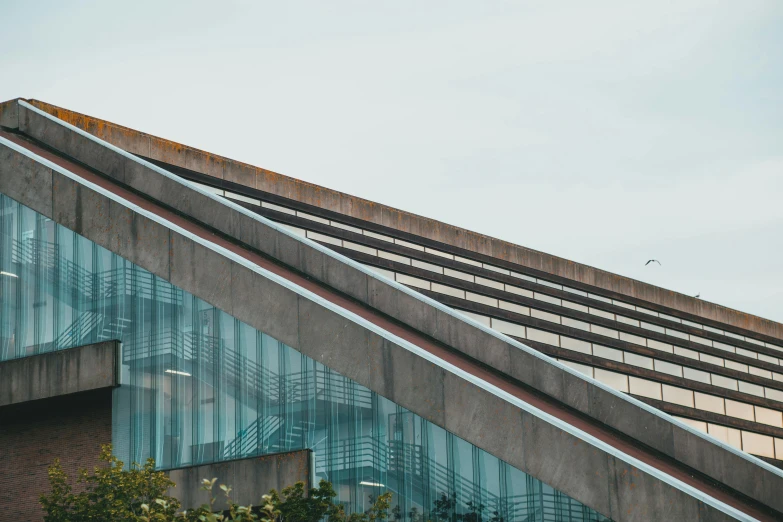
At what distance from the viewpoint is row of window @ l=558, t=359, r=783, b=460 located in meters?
36.5

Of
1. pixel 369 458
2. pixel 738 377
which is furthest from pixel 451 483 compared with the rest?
pixel 738 377

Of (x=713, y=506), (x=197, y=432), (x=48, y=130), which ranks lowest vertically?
(x=713, y=506)

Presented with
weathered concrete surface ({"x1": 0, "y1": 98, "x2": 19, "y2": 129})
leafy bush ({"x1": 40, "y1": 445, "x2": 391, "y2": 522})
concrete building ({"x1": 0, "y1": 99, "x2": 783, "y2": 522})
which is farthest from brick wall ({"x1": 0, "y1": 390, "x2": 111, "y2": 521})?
weathered concrete surface ({"x1": 0, "y1": 98, "x2": 19, "y2": 129})

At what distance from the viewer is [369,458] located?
71.1ft

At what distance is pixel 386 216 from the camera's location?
40250mm

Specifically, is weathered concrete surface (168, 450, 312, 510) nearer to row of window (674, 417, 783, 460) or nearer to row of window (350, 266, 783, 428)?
row of window (350, 266, 783, 428)


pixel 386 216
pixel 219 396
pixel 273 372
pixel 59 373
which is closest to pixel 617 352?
pixel 386 216

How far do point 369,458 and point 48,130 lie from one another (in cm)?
1671

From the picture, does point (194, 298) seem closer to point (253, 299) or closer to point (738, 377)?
point (253, 299)

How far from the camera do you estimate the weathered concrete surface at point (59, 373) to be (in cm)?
2539

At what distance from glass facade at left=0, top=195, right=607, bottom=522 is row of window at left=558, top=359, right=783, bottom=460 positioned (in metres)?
14.9

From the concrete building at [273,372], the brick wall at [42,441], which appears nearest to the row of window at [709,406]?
the concrete building at [273,372]

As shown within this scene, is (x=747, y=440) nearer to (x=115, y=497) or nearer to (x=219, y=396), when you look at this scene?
(x=219, y=396)

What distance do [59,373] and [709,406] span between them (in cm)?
2206
